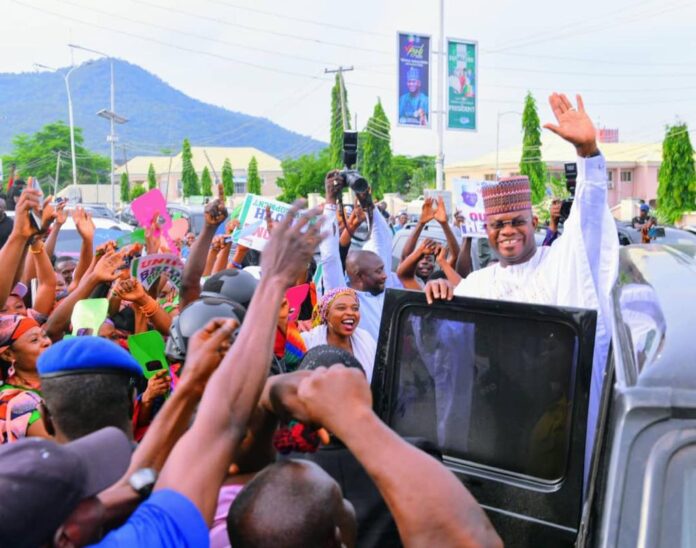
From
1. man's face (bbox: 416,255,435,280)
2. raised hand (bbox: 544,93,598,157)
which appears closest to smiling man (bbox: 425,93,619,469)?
raised hand (bbox: 544,93,598,157)

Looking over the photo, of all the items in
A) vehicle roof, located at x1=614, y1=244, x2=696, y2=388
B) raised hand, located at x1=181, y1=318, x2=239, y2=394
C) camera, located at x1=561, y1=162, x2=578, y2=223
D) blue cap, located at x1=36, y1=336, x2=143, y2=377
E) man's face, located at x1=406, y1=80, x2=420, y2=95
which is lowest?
blue cap, located at x1=36, y1=336, x2=143, y2=377

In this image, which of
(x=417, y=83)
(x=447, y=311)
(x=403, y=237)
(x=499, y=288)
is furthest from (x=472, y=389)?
(x=417, y=83)

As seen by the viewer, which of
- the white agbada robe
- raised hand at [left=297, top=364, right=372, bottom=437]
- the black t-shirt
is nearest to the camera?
raised hand at [left=297, top=364, right=372, bottom=437]

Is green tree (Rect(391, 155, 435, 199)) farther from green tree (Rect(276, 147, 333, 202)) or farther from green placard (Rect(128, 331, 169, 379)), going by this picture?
green placard (Rect(128, 331, 169, 379))

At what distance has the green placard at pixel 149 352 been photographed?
3.51 m

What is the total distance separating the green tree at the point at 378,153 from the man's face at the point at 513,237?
57.9 metres

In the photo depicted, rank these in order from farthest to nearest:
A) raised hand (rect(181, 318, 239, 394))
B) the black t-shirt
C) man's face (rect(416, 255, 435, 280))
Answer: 1. man's face (rect(416, 255, 435, 280))
2. the black t-shirt
3. raised hand (rect(181, 318, 239, 394))

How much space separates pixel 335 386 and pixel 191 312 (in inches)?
63.6

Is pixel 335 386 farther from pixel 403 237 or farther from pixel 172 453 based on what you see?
pixel 403 237

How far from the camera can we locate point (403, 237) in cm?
1064

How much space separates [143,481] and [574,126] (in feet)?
7.38

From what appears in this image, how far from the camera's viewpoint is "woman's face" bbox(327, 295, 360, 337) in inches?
188

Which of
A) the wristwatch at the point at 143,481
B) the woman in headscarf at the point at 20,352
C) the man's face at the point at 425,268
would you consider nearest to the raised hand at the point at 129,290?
the woman in headscarf at the point at 20,352

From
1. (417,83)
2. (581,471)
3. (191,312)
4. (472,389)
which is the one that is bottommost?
(581,471)
